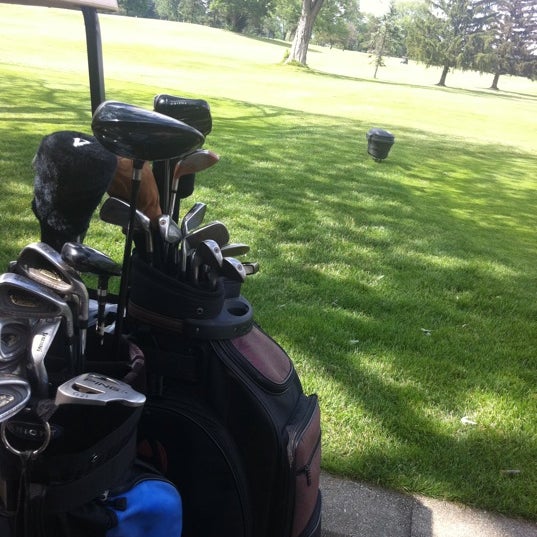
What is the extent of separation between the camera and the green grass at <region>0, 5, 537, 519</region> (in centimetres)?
222

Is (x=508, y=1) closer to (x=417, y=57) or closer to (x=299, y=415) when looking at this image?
(x=417, y=57)

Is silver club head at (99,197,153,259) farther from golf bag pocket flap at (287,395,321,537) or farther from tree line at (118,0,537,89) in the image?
tree line at (118,0,537,89)

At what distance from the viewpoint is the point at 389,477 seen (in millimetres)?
2049

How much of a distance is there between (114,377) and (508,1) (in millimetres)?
62142

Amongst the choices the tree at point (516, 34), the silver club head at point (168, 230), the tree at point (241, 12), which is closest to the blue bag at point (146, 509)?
the silver club head at point (168, 230)

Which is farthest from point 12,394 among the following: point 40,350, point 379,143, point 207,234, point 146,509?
point 379,143

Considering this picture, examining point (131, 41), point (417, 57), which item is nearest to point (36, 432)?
point (131, 41)

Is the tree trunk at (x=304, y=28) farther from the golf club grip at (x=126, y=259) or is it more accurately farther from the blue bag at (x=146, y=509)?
the blue bag at (x=146, y=509)

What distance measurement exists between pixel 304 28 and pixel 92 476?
3274 cm

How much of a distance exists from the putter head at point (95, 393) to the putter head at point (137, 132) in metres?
0.45

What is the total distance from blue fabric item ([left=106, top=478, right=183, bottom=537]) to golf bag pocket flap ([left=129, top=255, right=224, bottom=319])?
0.37 meters

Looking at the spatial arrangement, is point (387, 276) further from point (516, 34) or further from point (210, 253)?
point (516, 34)

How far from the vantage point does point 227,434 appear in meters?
1.42

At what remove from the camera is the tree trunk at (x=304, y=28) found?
30.5 meters
